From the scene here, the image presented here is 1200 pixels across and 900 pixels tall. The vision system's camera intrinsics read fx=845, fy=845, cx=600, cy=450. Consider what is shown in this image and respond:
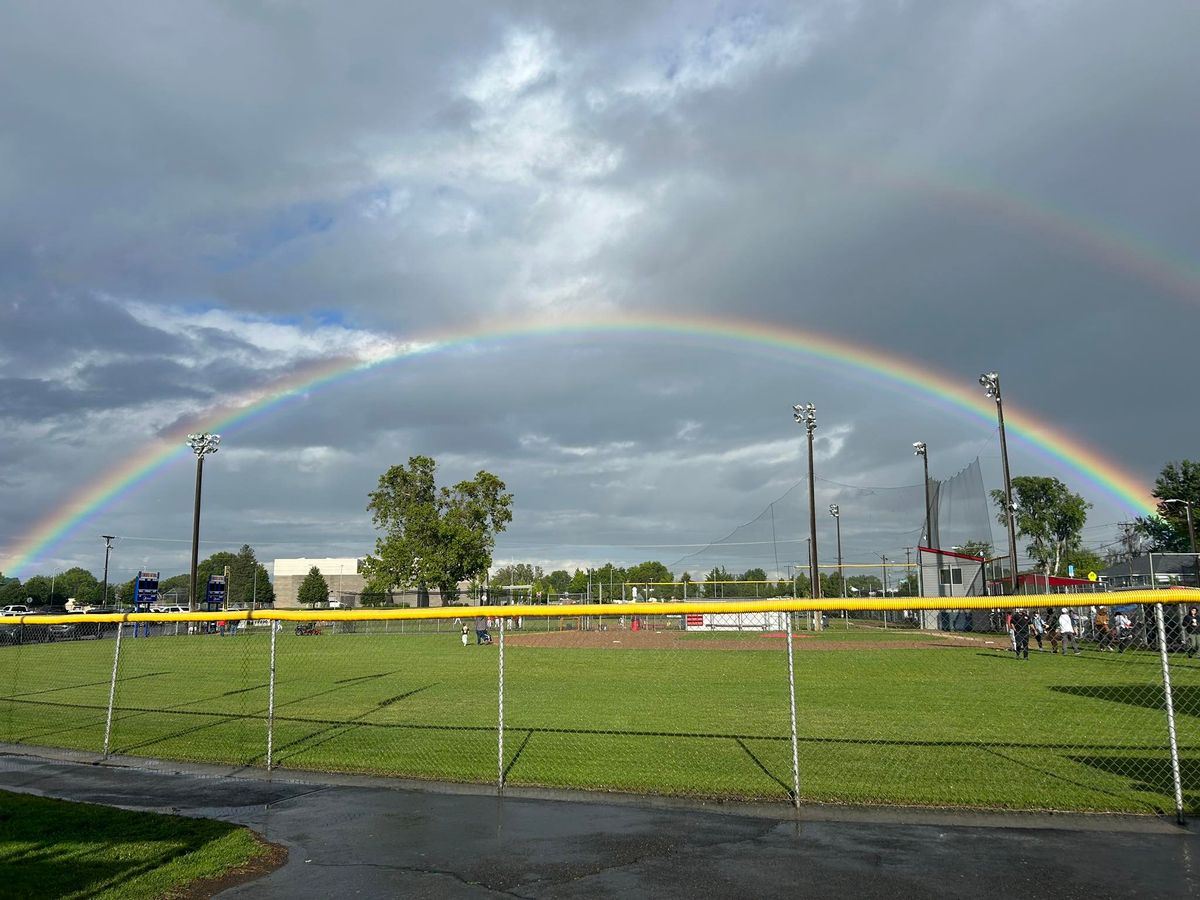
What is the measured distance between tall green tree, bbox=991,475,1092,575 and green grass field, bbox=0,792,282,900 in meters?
110

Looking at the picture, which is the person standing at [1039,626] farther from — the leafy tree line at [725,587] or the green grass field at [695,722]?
the leafy tree line at [725,587]

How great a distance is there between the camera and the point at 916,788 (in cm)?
865

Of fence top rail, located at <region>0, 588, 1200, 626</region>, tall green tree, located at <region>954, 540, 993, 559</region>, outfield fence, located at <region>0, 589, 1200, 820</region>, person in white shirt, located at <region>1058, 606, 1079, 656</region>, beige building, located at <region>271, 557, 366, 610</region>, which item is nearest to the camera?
fence top rail, located at <region>0, 588, 1200, 626</region>

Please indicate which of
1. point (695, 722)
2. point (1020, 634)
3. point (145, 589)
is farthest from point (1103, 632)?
point (145, 589)

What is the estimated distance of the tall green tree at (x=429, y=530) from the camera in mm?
58594

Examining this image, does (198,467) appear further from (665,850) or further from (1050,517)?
(1050,517)

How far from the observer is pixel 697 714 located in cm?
1459

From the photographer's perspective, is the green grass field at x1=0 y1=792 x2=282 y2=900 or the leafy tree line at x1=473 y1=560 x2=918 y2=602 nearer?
the green grass field at x1=0 y1=792 x2=282 y2=900

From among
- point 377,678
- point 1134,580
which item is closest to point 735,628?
point 1134,580

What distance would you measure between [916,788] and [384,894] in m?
5.53

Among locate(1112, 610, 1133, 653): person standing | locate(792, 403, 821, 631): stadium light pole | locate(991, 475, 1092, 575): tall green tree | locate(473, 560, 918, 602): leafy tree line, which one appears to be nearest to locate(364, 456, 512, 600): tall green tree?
locate(473, 560, 918, 602): leafy tree line

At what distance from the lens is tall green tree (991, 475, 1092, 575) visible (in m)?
105

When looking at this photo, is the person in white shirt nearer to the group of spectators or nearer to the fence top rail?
the group of spectators

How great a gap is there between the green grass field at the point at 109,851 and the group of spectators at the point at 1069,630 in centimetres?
2279
